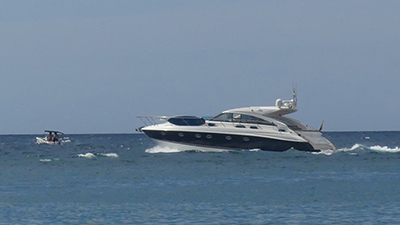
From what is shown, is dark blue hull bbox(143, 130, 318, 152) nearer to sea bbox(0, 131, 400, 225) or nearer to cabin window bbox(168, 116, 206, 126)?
cabin window bbox(168, 116, 206, 126)

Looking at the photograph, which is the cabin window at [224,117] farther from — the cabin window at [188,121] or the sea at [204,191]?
the sea at [204,191]

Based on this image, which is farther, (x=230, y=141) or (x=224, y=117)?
(x=224, y=117)

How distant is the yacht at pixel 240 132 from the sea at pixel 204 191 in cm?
325

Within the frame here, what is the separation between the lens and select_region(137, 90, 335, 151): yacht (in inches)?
2156

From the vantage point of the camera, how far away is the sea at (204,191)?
23938 mm

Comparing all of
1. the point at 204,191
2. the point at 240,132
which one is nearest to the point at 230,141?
the point at 240,132

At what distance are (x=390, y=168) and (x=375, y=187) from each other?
38.7 feet

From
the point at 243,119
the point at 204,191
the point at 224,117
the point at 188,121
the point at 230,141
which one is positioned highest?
the point at 224,117

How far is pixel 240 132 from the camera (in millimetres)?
54594

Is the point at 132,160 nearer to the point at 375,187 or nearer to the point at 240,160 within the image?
the point at 240,160

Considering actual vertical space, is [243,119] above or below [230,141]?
above

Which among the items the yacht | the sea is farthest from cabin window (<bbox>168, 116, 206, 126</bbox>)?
the sea

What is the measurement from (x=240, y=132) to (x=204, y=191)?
23.7 meters

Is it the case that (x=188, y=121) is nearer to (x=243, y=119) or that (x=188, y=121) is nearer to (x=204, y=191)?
(x=243, y=119)
